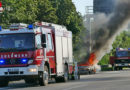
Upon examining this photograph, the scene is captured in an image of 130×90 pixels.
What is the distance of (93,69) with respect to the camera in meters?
53.2

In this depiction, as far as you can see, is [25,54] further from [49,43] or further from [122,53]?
[122,53]

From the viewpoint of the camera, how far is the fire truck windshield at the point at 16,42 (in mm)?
26148

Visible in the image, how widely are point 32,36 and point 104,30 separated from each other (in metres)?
22.5

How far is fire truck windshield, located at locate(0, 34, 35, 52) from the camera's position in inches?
1029

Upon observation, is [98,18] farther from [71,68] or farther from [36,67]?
[36,67]

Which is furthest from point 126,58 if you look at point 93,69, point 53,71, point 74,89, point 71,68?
point 74,89

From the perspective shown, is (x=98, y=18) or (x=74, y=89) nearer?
(x=74, y=89)

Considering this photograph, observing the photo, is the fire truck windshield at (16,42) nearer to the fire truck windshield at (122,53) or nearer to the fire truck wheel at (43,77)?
the fire truck wheel at (43,77)

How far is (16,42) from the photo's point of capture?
26359 millimetres

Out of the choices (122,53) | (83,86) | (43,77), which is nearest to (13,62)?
(43,77)

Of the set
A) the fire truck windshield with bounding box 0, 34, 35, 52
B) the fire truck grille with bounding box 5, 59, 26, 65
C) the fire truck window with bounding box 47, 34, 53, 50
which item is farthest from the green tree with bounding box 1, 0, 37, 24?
the fire truck grille with bounding box 5, 59, 26, 65

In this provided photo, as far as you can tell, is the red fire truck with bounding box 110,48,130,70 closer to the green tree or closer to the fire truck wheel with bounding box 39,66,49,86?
the green tree

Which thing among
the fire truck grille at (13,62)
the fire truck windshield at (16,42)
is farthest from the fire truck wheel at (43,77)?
the fire truck windshield at (16,42)

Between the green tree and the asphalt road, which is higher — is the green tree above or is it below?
above
